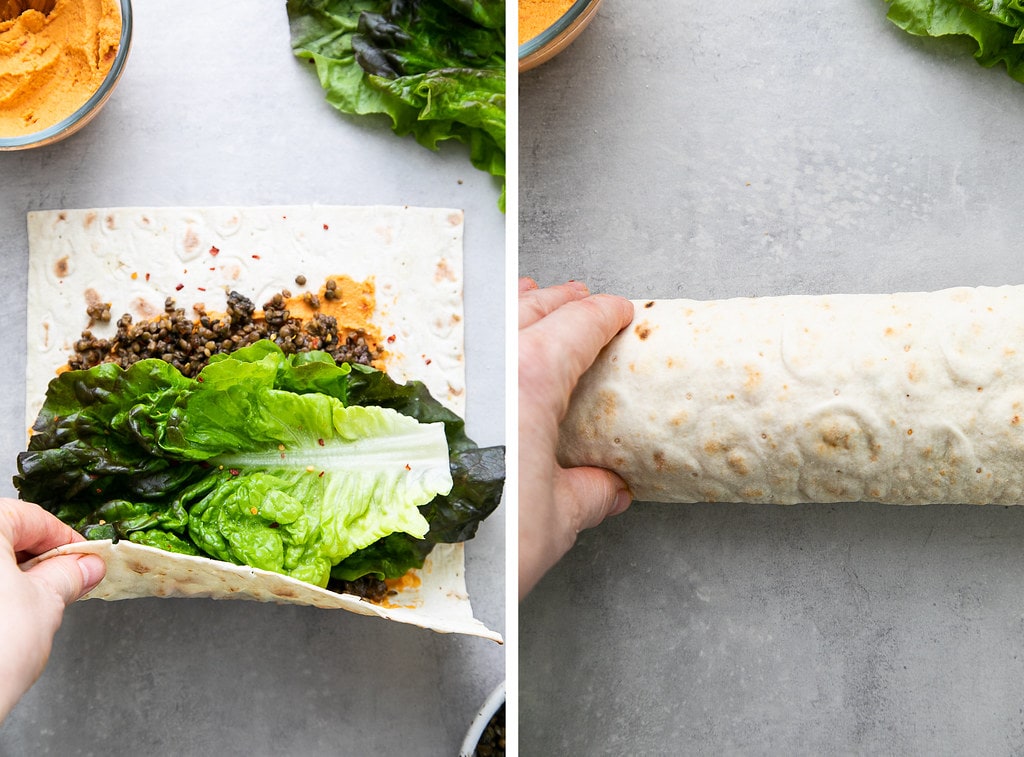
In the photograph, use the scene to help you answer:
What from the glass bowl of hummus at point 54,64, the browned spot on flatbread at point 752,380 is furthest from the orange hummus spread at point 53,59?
the browned spot on flatbread at point 752,380

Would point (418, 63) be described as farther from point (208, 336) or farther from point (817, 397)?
point (817, 397)

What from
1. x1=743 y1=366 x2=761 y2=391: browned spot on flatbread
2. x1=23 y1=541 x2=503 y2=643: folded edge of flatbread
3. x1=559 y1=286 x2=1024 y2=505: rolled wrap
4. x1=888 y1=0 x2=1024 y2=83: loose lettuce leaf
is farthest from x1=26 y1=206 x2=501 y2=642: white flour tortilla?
x1=888 y1=0 x2=1024 y2=83: loose lettuce leaf

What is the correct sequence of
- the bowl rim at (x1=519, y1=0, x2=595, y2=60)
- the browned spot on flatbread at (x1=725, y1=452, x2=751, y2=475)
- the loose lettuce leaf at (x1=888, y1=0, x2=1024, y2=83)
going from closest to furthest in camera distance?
the bowl rim at (x1=519, y1=0, x2=595, y2=60) → the browned spot on flatbread at (x1=725, y1=452, x2=751, y2=475) → the loose lettuce leaf at (x1=888, y1=0, x2=1024, y2=83)

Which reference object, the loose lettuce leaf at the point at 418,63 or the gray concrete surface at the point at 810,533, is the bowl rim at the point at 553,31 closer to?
the gray concrete surface at the point at 810,533

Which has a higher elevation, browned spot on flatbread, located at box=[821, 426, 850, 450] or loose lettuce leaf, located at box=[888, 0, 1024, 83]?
loose lettuce leaf, located at box=[888, 0, 1024, 83]

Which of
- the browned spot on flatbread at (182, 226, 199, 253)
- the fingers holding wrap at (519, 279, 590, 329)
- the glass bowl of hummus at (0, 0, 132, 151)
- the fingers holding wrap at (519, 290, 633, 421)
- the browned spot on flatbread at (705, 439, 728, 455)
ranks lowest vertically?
the browned spot on flatbread at (705, 439, 728, 455)

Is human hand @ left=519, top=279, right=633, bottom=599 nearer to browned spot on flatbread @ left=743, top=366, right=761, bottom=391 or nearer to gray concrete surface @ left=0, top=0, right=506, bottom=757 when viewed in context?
browned spot on flatbread @ left=743, top=366, right=761, bottom=391
